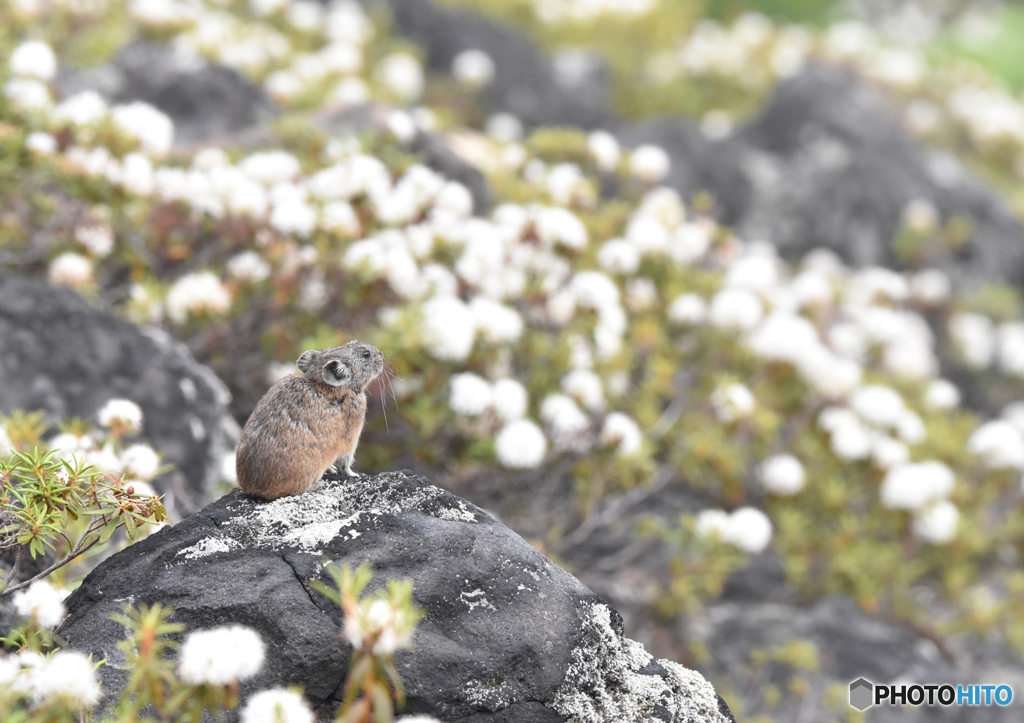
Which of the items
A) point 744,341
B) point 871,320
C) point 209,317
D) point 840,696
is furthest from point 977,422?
point 209,317

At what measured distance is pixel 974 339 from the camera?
9.57 meters

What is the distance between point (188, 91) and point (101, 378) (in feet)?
15.3

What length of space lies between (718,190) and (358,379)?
27.6 ft

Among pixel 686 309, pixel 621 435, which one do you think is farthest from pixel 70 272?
pixel 686 309

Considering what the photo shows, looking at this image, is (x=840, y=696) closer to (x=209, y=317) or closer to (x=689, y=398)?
(x=689, y=398)

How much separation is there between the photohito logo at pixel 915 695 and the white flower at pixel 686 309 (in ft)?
10.3

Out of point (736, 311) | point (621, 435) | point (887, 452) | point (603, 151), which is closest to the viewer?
point (621, 435)

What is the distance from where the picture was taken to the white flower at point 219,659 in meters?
2.20

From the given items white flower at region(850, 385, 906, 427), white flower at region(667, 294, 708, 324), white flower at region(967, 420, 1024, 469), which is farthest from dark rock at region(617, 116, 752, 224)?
white flower at region(967, 420, 1024, 469)

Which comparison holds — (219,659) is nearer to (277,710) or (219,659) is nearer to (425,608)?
(277,710)

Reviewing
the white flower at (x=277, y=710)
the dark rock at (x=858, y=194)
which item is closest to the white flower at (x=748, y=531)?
the white flower at (x=277, y=710)

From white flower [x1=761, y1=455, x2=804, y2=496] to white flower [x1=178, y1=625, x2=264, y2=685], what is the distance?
5.06 metres

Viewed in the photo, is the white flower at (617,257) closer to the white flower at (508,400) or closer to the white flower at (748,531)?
the white flower at (508,400)

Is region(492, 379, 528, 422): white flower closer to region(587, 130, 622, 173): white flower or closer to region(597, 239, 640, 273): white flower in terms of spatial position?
region(597, 239, 640, 273): white flower
